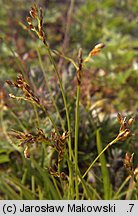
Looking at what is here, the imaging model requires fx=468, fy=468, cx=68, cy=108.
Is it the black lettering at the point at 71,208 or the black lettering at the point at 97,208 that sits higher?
the black lettering at the point at 71,208

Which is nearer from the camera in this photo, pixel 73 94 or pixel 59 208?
pixel 59 208

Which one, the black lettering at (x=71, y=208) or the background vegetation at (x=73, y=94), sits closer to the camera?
the black lettering at (x=71, y=208)

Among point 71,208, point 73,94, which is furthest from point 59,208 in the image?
point 73,94

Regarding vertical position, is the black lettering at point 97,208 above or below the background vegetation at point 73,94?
below

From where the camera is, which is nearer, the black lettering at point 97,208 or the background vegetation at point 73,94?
the black lettering at point 97,208

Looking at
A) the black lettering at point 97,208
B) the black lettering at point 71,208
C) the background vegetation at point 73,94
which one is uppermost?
the background vegetation at point 73,94

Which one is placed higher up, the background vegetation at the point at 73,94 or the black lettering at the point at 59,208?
the background vegetation at the point at 73,94

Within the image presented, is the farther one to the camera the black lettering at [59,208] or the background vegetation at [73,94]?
the background vegetation at [73,94]

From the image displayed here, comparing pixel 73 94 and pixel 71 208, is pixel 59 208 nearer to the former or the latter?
pixel 71 208

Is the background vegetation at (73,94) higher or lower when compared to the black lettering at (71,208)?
higher
